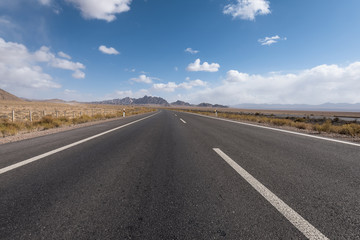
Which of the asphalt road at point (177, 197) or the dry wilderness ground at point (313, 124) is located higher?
the dry wilderness ground at point (313, 124)

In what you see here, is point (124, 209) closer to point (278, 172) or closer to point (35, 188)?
point (35, 188)

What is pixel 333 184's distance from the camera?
93.4 inches

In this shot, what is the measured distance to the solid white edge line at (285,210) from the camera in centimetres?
144

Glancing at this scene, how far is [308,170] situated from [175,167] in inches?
97.5

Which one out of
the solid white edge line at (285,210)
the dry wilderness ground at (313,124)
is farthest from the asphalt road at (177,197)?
the dry wilderness ground at (313,124)

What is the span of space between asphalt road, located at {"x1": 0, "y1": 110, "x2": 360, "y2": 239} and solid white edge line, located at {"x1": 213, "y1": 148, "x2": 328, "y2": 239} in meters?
0.02

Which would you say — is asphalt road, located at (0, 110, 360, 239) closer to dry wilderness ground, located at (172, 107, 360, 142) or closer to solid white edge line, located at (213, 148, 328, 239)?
solid white edge line, located at (213, 148, 328, 239)

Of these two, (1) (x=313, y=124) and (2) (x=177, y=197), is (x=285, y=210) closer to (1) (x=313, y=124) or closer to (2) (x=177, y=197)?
(2) (x=177, y=197)

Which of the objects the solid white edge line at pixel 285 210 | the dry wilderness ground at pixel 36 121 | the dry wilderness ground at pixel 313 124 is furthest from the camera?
the dry wilderness ground at pixel 36 121

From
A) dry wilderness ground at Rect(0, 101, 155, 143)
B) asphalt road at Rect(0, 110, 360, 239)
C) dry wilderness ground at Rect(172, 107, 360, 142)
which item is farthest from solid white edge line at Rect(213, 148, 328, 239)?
dry wilderness ground at Rect(0, 101, 155, 143)

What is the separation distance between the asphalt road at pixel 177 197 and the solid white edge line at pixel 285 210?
2cm

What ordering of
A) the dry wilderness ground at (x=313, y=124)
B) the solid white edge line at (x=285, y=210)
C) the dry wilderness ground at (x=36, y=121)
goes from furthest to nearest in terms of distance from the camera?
the dry wilderness ground at (x=36, y=121) → the dry wilderness ground at (x=313, y=124) → the solid white edge line at (x=285, y=210)

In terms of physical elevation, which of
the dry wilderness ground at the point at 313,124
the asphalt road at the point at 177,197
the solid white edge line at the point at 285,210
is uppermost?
the dry wilderness ground at the point at 313,124

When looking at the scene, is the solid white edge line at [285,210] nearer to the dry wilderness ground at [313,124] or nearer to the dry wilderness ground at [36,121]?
the dry wilderness ground at [313,124]
